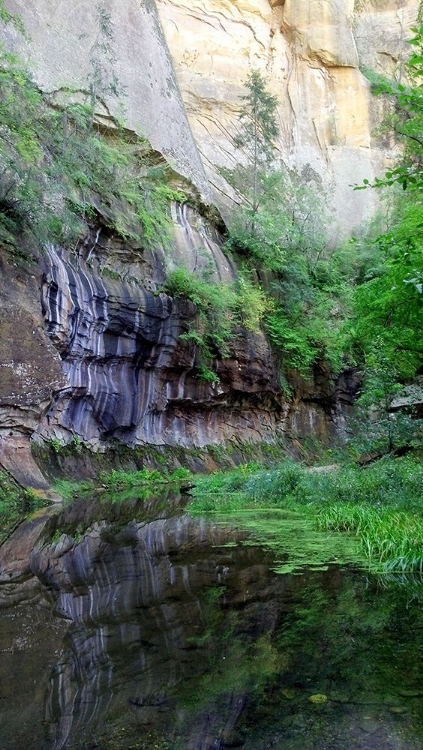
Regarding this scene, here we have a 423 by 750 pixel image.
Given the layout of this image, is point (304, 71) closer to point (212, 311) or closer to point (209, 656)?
point (212, 311)

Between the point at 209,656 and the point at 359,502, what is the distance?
620 cm

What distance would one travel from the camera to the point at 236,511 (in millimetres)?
10789

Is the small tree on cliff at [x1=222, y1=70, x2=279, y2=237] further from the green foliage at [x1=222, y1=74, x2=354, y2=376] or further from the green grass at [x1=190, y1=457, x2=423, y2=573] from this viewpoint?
the green grass at [x1=190, y1=457, x2=423, y2=573]

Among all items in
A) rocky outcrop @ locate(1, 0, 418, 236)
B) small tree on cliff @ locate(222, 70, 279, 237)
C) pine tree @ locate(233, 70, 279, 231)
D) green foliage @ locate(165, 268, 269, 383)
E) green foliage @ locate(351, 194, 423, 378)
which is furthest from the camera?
pine tree @ locate(233, 70, 279, 231)

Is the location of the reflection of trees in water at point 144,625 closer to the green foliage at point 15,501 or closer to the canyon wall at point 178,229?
the green foliage at point 15,501

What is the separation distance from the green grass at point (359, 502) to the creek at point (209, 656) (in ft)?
2.38

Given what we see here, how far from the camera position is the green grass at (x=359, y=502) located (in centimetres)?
584

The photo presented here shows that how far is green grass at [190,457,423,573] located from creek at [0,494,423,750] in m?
0.72

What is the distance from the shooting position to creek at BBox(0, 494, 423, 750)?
2.47 meters

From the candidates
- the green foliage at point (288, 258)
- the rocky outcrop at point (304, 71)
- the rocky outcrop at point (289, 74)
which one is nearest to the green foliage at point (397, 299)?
the green foliage at point (288, 258)

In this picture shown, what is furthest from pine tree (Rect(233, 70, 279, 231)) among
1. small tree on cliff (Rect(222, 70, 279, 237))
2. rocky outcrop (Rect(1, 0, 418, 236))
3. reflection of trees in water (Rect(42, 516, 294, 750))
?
reflection of trees in water (Rect(42, 516, 294, 750))

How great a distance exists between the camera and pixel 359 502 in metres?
9.03

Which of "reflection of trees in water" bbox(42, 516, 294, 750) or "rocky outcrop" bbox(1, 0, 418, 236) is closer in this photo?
"reflection of trees in water" bbox(42, 516, 294, 750)

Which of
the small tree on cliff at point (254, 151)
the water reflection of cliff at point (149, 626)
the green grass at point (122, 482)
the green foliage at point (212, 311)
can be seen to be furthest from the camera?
the small tree on cliff at point (254, 151)
